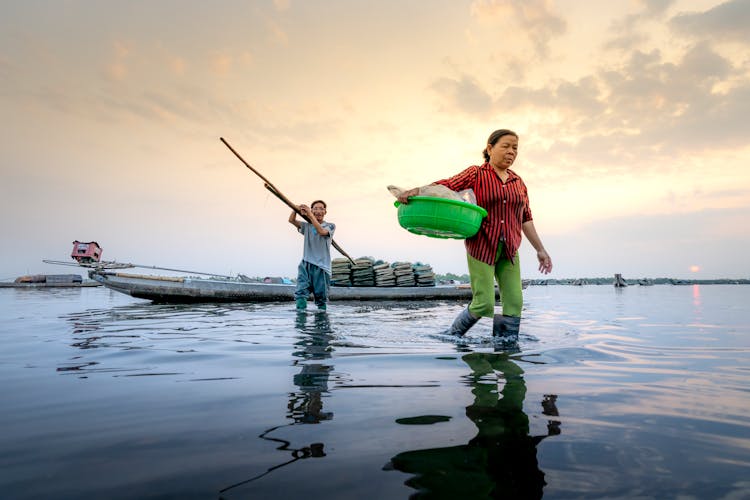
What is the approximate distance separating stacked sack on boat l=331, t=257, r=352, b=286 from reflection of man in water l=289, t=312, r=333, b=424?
32.1ft

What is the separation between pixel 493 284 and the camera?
4270mm

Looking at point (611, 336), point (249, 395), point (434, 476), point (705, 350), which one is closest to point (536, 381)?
point (434, 476)

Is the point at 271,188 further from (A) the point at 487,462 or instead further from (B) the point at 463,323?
(A) the point at 487,462

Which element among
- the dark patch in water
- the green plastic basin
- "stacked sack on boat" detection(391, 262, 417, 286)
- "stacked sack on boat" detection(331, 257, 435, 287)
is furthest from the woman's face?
"stacked sack on boat" detection(391, 262, 417, 286)

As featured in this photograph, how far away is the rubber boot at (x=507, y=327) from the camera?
13.4ft

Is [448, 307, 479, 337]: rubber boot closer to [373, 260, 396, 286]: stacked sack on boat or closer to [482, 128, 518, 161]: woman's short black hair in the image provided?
[482, 128, 518, 161]: woman's short black hair

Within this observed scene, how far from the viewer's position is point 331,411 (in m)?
1.68

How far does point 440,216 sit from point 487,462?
2711 millimetres

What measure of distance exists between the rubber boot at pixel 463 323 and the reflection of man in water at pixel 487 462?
2.53 m

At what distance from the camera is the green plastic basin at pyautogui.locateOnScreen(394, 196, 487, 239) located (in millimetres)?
3689

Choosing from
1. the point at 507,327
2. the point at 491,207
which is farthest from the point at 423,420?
the point at 491,207

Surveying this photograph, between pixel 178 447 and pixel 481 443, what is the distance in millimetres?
1027

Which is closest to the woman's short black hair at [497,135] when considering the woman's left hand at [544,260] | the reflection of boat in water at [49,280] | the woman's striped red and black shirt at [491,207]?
the woman's striped red and black shirt at [491,207]

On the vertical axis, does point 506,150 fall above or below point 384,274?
above
